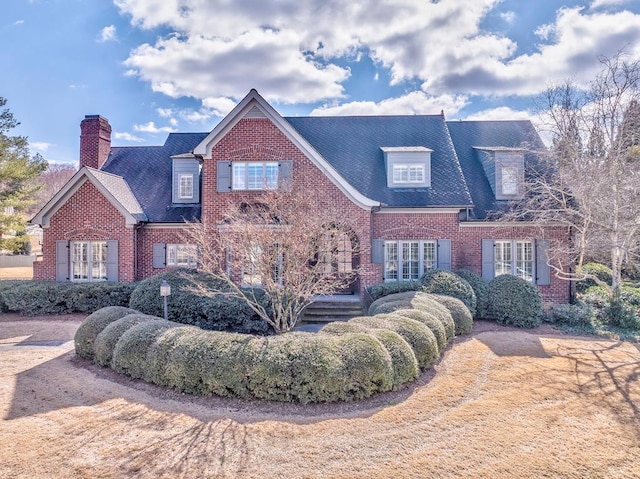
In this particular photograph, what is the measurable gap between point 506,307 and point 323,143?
11427 mm

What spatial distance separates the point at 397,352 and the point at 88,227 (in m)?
14.0

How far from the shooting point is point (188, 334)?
7.27m

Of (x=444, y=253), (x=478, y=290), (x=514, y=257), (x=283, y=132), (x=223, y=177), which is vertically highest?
(x=283, y=132)

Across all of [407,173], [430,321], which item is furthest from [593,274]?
[430,321]

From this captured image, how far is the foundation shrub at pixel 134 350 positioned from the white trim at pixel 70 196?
27.8 ft

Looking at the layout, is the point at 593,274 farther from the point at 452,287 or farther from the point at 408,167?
the point at 408,167

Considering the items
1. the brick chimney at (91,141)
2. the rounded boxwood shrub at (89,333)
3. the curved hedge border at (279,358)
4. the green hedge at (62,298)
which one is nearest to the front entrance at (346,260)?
the curved hedge border at (279,358)

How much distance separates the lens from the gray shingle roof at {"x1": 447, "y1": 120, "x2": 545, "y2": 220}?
631 inches

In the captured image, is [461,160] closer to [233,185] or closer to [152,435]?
[233,185]

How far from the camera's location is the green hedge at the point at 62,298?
13070mm

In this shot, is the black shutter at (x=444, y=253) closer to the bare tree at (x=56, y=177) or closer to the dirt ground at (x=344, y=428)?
the dirt ground at (x=344, y=428)

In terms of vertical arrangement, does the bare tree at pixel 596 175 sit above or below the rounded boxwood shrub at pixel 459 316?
above

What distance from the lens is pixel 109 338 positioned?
801 cm

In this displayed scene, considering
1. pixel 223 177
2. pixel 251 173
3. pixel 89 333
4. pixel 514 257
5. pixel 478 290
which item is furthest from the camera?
pixel 514 257
